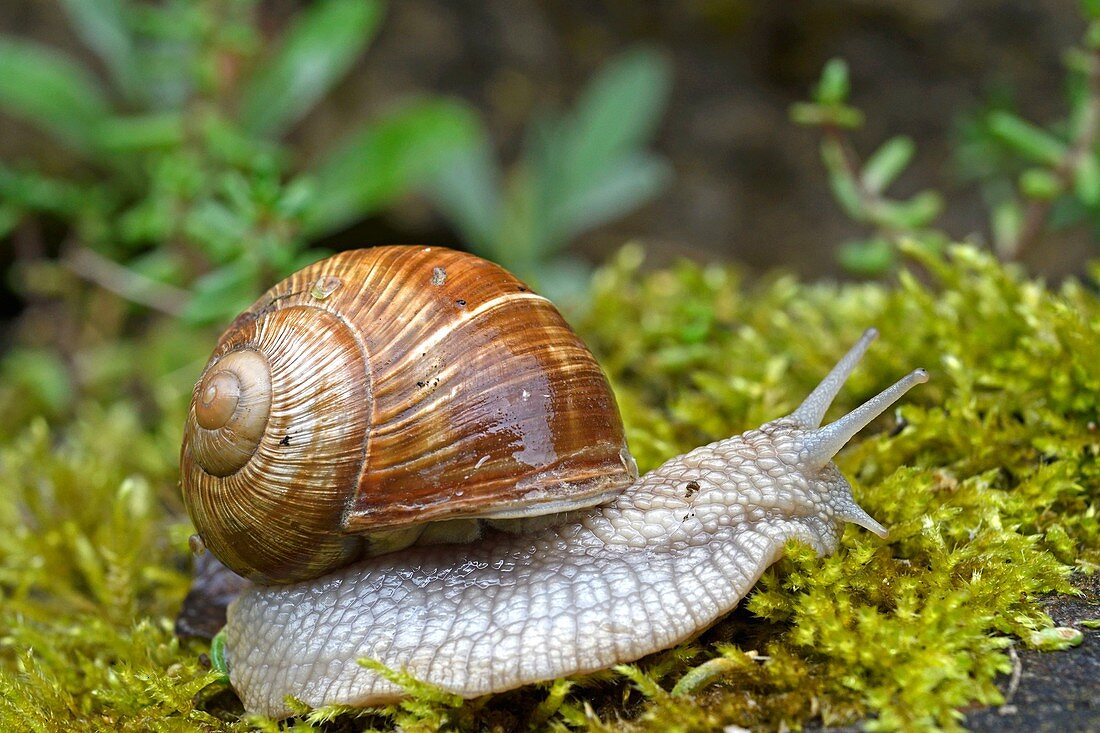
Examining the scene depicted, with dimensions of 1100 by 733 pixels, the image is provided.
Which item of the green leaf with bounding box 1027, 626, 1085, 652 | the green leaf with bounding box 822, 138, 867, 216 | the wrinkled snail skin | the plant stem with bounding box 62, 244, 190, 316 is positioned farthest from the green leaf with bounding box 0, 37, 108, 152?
the green leaf with bounding box 1027, 626, 1085, 652

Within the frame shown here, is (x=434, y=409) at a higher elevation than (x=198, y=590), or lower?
higher

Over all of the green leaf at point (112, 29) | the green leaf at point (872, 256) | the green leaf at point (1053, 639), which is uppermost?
the green leaf at point (112, 29)

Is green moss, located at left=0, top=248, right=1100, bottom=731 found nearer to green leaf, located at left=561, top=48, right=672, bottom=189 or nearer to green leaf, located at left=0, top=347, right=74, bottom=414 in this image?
green leaf, located at left=0, top=347, right=74, bottom=414

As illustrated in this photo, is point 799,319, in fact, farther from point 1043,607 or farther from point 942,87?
point 942,87

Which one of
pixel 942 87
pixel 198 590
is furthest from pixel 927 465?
pixel 942 87

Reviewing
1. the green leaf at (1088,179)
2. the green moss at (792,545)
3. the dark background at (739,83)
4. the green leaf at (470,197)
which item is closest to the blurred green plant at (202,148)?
the green moss at (792,545)

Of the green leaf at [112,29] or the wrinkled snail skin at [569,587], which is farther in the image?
the green leaf at [112,29]

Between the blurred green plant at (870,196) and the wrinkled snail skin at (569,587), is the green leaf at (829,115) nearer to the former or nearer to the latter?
the blurred green plant at (870,196)
